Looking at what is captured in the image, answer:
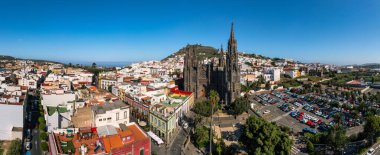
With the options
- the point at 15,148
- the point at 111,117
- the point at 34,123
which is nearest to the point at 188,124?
the point at 111,117

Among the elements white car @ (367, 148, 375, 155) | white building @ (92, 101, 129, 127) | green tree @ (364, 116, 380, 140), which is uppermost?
white building @ (92, 101, 129, 127)

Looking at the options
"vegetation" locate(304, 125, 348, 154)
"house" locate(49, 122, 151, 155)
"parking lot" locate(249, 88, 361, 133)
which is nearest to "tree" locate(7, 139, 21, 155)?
"house" locate(49, 122, 151, 155)

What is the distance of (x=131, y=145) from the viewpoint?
21578 millimetres

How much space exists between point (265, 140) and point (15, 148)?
28754 millimetres

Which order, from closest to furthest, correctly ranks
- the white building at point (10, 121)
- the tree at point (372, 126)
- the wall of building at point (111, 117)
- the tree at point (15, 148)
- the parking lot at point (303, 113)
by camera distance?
the tree at point (15, 148) < the wall of building at point (111, 117) < the tree at point (372, 126) < the white building at point (10, 121) < the parking lot at point (303, 113)

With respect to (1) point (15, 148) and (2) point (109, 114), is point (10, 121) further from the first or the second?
(2) point (109, 114)

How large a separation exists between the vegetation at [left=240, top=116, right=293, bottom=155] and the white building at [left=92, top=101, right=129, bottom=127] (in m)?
16.1

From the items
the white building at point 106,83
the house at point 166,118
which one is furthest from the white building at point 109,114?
the white building at point 106,83

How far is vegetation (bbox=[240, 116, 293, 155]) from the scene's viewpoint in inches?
900

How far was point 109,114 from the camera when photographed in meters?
29.3

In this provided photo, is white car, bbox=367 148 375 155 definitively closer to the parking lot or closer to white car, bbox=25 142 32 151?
the parking lot

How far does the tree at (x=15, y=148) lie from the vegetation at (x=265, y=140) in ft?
86.2

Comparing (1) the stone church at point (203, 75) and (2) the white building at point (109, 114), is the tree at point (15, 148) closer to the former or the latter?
(2) the white building at point (109, 114)

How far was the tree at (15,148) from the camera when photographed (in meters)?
26.1
